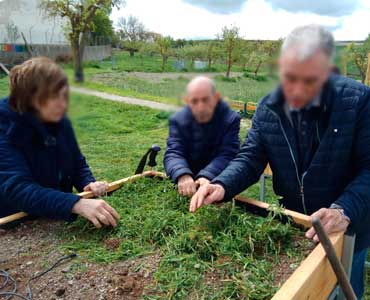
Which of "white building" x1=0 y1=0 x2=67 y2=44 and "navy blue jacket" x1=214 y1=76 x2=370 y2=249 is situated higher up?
"white building" x1=0 y1=0 x2=67 y2=44

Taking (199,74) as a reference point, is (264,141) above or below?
below

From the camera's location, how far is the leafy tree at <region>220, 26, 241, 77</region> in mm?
605

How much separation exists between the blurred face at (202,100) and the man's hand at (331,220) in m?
0.62

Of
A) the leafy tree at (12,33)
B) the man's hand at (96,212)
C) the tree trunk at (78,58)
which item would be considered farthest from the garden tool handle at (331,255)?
the man's hand at (96,212)

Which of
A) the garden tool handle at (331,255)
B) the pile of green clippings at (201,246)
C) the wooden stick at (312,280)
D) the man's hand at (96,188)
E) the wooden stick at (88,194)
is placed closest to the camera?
A: the garden tool handle at (331,255)

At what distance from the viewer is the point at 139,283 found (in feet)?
3.61

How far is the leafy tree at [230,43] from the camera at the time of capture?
605mm

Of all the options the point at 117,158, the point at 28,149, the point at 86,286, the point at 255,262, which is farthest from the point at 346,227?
the point at 117,158

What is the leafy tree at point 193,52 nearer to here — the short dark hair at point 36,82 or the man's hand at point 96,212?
the short dark hair at point 36,82

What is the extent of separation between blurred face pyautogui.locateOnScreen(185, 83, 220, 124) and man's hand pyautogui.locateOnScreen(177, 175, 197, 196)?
70cm

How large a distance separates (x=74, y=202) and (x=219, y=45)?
2.78 feet

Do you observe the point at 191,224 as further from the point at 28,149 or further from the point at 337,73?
the point at 337,73

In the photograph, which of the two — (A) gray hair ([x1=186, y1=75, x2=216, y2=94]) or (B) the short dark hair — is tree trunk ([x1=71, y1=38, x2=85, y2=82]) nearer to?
(B) the short dark hair

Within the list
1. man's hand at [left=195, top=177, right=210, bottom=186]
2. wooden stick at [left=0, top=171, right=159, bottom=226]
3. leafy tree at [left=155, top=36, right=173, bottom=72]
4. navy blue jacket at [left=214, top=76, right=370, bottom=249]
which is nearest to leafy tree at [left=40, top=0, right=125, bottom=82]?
leafy tree at [left=155, top=36, right=173, bottom=72]
